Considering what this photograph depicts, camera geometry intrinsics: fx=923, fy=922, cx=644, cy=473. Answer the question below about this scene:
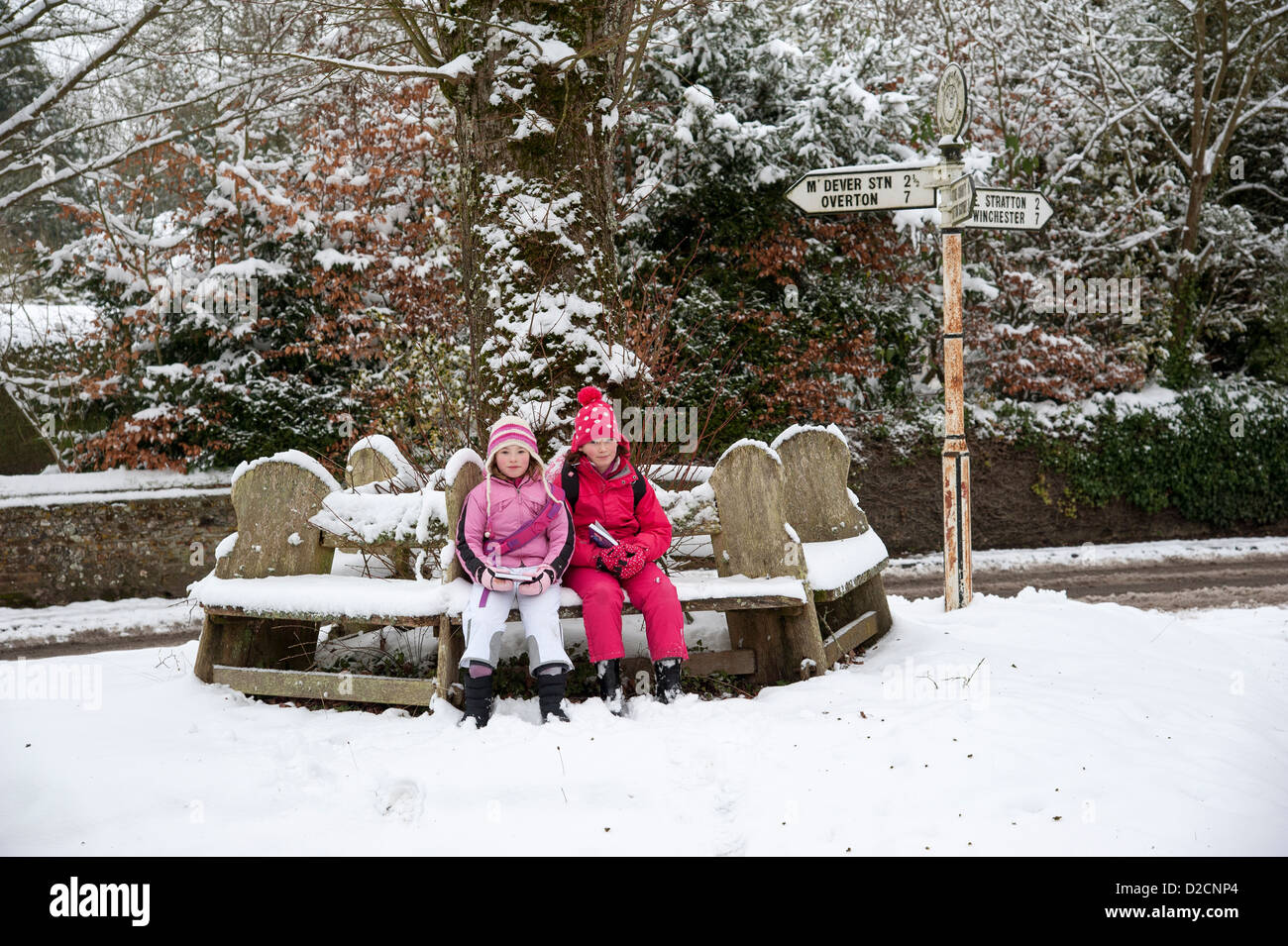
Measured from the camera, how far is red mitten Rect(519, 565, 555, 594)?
405 cm

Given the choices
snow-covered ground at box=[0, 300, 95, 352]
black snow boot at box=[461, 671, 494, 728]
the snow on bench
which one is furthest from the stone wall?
black snow boot at box=[461, 671, 494, 728]

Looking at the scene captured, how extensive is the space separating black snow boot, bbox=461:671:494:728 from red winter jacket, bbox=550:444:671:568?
795 millimetres

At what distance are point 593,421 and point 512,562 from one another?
0.74 meters

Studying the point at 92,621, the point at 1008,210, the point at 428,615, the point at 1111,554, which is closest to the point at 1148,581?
the point at 1111,554

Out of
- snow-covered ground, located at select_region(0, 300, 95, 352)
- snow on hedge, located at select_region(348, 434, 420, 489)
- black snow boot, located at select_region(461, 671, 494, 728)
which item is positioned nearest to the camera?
black snow boot, located at select_region(461, 671, 494, 728)

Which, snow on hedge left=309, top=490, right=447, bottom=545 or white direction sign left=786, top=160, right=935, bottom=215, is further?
white direction sign left=786, top=160, right=935, bottom=215

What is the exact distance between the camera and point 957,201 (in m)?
5.32

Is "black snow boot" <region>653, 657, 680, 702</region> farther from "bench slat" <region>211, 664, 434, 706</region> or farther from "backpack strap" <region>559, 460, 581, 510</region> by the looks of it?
"bench slat" <region>211, 664, 434, 706</region>

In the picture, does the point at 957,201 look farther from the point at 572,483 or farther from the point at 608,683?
the point at 608,683

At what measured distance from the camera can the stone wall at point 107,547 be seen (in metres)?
10.5

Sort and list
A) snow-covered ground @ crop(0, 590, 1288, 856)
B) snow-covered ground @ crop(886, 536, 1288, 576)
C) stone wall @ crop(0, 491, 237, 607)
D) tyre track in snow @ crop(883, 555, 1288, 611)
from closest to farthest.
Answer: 1. snow-covered ground @ crop(0, 590, 1288, 856)
2. tyre track in snow @ crop(883, 555, 1288, 611)
3. stone wall @ crop(0, 491, 237, 607)
4. snow-covered ground @ crop(886, 536, 1288, 576)

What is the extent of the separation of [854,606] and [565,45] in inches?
135

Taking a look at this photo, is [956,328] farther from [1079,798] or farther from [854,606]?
[1079,798]

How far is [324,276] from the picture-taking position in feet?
37.7
